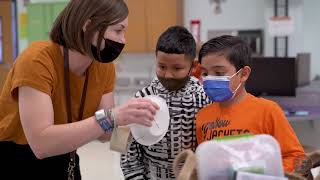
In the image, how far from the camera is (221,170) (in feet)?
2.87

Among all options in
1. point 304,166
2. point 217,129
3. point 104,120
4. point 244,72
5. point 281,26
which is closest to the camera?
point 304,166

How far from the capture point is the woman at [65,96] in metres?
1.25

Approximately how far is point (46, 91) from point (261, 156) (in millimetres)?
712

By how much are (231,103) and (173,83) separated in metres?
0.21

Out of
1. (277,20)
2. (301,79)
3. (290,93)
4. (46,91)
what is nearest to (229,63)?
(46,91)

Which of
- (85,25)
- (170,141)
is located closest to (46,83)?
(85,25)

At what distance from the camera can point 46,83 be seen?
132 centimetres

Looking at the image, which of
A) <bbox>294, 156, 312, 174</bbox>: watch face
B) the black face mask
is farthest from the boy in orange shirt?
the black face mask

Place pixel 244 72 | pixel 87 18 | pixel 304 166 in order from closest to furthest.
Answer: pixel 304 166
pixel 87 18
pixel 244 72

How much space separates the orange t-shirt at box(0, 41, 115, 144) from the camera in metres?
1.31

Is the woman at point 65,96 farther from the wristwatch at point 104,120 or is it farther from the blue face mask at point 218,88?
the blue face mask at point 218,88

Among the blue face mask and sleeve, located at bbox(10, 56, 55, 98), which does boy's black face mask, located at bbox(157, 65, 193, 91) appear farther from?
sleeve, located at bbox(10, 56, 55, 98)

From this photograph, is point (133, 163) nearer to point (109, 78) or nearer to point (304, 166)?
point (109, 78)

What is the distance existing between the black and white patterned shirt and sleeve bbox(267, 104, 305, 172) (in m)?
0.26
